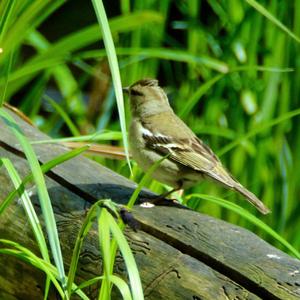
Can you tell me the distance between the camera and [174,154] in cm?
356

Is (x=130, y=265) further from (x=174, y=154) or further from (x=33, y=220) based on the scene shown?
(x=174, y=154)

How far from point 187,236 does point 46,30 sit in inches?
181

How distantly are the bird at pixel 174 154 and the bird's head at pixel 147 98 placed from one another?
38mm

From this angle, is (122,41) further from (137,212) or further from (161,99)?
(137,212)

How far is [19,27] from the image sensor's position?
345 centimetres

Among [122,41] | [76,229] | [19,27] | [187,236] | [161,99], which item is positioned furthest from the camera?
[122,41]

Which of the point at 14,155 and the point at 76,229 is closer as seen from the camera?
the point at 76,229

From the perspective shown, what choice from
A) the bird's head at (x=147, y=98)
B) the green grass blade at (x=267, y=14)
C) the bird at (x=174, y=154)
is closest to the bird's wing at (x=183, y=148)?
the bird at (x=174, y=154)

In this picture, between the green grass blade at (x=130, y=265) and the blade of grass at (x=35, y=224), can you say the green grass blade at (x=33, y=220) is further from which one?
the green grass blade at (x=130, y=265)

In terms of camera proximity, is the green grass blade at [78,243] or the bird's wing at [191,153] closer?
the green grass blade at [78,243]

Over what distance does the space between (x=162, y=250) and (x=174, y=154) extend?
1.15 m

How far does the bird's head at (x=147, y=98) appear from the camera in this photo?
Result: 386 centimetres

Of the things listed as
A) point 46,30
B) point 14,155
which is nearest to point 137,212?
point 14,155

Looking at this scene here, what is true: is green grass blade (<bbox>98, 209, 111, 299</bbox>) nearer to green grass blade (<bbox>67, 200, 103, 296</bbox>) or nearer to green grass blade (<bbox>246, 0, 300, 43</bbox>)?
green grass blade (<bbox>67, 200, 103, 296</bbox>)
